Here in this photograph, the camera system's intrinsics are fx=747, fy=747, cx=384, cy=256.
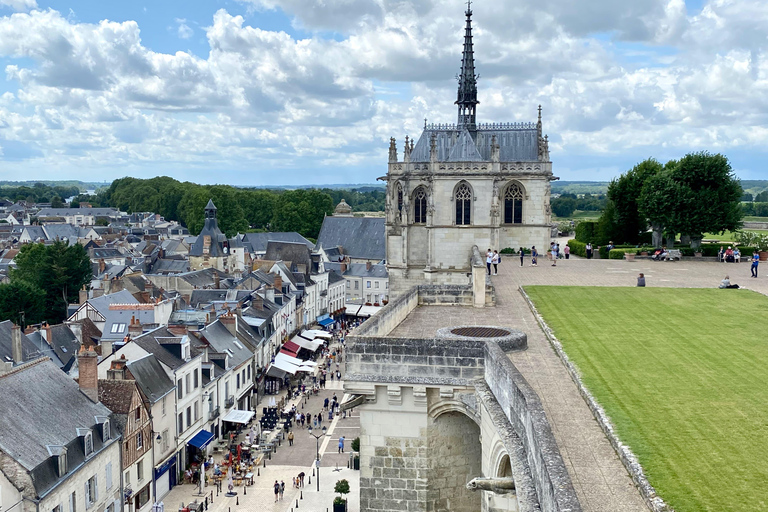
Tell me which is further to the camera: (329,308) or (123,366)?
(329,308)

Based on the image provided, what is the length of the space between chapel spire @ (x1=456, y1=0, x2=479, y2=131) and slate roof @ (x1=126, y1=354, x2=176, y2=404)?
77.0 ft

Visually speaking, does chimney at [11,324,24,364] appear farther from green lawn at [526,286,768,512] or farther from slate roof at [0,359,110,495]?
green lawn at [526,286,768,512]

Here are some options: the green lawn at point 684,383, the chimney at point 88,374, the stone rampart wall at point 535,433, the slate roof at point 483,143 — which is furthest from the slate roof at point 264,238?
the stone rampart wall at point 535,433

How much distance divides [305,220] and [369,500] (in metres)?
102

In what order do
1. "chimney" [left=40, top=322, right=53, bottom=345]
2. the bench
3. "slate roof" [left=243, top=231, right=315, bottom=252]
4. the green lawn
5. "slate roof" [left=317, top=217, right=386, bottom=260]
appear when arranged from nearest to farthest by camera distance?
the green lawn → the bench → "chimney" [left=40, top=322, right=53, bottom=345] → "slate roof" [left=317, top=217, right=386, bottom=260] → "slate roof" [left=243, top=231, right=315, bottom=252]

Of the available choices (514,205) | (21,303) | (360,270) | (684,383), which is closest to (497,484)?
(684,383)

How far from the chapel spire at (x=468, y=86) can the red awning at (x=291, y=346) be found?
19130 millimetres

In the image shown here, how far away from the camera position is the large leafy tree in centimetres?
6488

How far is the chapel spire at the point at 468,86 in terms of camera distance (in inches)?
1783

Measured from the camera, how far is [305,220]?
375ft

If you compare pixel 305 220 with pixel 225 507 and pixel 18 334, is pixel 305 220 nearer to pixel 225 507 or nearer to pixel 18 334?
pixel 18 334

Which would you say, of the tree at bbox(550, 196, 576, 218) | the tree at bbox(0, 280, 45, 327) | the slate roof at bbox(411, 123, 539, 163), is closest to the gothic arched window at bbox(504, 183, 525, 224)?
the slate roof at bbox(411, 123, 539, 163)

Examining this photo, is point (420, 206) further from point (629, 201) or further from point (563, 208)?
point (563, 208)

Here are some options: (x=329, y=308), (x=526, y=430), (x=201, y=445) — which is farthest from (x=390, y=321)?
(x=329, y=308)
